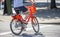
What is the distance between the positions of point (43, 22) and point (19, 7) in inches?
174

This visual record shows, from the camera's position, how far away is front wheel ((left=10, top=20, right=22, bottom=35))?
10.8m

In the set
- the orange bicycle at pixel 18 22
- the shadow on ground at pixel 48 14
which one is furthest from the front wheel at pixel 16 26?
the shadow on ground at pixel 48 14

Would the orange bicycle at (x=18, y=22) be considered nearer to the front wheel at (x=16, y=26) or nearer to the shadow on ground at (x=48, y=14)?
the front wheel at (x=16, y=26)

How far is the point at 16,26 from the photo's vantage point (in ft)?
35.7

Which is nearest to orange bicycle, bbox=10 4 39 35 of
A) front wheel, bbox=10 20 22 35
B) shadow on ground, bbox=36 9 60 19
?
front wheel, bbox=10 20 22 35

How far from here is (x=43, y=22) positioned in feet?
49.5

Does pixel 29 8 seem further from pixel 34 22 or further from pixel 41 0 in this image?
pixel 41 0

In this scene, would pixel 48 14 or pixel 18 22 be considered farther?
pixel 48 14

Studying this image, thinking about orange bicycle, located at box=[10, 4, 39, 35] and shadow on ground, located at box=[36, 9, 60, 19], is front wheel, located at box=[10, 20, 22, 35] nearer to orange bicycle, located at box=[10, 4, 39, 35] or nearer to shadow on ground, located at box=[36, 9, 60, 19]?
orange bicycle, located at box=[10, 4, 39, 35]

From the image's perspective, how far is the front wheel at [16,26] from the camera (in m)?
10.8

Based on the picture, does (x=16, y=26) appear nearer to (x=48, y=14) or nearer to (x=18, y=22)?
(x=18, y=22)

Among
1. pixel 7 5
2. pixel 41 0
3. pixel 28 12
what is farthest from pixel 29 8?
pixel 41 0

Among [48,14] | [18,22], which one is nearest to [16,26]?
[18,22]

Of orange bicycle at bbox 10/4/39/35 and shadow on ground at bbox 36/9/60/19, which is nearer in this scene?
orange bicycle at bbox 10/4/39/35
